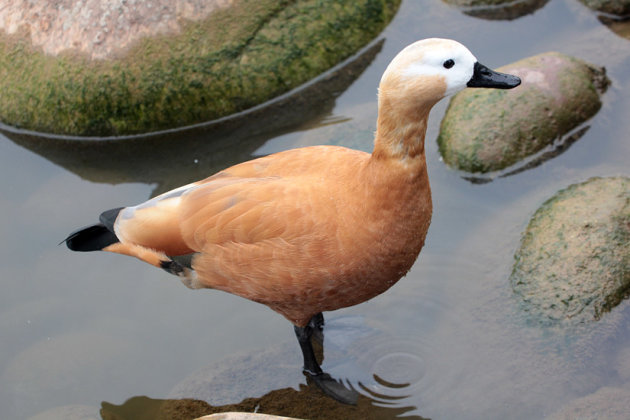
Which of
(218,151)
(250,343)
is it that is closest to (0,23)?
(218,151)

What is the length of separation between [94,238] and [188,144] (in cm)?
148

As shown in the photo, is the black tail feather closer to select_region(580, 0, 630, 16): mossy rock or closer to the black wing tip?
the black wing tip

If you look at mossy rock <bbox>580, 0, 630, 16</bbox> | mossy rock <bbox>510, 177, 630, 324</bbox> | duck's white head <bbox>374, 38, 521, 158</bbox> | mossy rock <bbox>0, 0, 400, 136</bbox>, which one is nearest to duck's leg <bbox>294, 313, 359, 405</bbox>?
mossy rock <bbox>510, 177, 630, 324</bbox>

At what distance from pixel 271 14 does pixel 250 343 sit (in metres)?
2.63

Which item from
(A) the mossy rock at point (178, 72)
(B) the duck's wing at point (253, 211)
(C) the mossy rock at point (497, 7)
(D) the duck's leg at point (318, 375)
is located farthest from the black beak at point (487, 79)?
(C) the mossy rock at point (497, 7)

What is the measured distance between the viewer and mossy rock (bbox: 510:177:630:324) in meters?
3.84

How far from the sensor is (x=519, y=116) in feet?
15.6

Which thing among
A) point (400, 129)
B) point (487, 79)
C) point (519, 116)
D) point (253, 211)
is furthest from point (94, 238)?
point (519, 116)

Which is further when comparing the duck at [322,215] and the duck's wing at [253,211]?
the duck's wing at [253,211]

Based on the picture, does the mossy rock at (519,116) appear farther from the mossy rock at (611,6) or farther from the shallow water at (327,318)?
the mossy rock at (611,6)

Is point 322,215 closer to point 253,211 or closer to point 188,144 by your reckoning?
point 253,211

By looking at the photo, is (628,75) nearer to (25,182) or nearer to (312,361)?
(312,361)

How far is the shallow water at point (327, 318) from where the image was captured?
Result: 3.79 metres

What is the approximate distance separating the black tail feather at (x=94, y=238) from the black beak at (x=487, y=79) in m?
2.20
